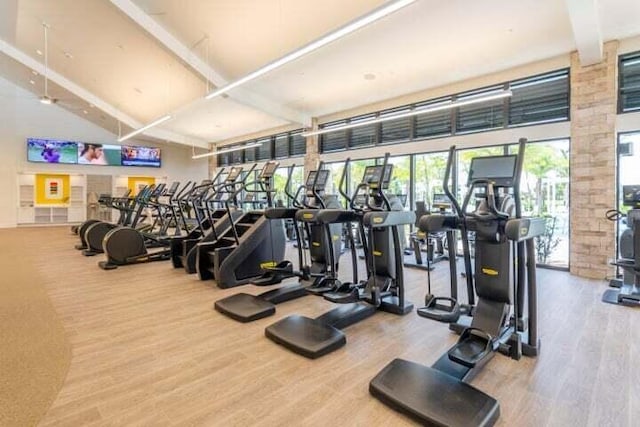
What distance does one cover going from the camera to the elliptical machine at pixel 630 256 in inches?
152

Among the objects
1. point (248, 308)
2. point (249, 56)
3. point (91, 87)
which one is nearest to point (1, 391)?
point (248, 308)

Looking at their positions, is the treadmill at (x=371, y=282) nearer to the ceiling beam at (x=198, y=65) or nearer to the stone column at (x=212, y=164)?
the ceiling beam at (x=198, y=65)

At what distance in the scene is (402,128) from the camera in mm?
8188

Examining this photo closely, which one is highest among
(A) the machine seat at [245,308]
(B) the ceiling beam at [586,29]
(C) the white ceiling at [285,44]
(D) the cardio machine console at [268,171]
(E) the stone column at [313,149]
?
(C) the white ceiling at [285,44]

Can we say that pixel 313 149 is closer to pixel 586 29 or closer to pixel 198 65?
pixel 198 65

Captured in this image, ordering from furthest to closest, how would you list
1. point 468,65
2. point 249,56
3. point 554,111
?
1. point 249,56
2. point 468,65
3. point 554,111

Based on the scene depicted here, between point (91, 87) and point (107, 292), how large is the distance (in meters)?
9.39

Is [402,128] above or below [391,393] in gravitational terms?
above

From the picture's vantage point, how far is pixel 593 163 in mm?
5246

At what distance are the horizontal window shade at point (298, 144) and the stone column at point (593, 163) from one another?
23.9ft

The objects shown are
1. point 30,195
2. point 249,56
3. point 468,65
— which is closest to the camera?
point 468,65

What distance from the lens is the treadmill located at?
9.40 feet

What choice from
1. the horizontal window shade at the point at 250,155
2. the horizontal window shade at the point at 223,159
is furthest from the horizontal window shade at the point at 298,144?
the horizontal window shade at the point at 223,159

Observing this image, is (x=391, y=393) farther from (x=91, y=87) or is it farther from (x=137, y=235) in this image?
(x=91, y=87)
